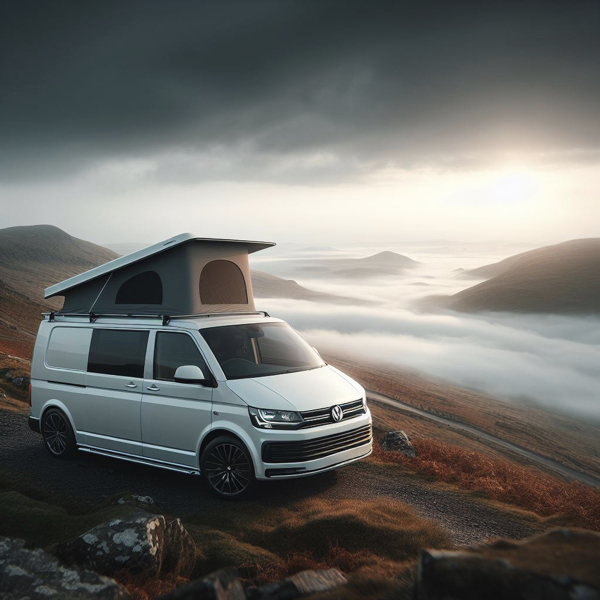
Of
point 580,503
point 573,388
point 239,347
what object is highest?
point 239,347

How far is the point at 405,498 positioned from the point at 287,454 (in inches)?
99.5

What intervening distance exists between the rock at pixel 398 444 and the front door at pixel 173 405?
5800 mm

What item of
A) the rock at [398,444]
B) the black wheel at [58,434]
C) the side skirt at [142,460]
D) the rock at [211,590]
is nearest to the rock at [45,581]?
A: the rock at [211,590]

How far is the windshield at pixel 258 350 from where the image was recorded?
8984mm

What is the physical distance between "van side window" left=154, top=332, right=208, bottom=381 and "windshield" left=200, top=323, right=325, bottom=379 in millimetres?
286

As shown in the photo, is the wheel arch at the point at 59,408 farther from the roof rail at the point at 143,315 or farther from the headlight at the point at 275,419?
the headlight at the point at 275,419

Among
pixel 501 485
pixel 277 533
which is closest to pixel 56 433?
pixel 277 533

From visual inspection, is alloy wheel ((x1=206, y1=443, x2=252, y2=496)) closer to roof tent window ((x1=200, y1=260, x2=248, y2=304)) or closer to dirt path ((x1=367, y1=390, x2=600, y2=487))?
roof tent window ((x1=200, y1=260, x2=248, y2=304))

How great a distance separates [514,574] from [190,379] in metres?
5.97

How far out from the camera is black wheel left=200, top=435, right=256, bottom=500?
27.1ft

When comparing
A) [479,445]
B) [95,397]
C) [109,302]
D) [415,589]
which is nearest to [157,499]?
[95,397]

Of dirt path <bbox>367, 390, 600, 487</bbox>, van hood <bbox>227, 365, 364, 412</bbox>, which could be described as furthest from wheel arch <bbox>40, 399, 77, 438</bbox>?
dirt path <bbox>367, 390, 600, 487</bbox>

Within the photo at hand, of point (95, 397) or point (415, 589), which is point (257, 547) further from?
point (95, 397)

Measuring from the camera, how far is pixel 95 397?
10078mm
